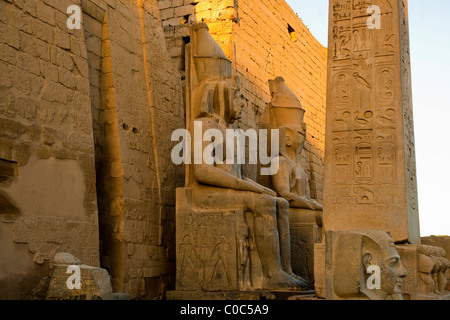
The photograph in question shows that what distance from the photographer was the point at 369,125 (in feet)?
17.9

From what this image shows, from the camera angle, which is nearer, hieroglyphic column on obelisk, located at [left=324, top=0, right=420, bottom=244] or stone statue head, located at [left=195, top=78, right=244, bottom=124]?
hieroglyphic column on obelisk, located at [left=324, top=0, right=420, bottom=244]

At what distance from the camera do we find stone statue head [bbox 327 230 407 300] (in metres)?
4.32

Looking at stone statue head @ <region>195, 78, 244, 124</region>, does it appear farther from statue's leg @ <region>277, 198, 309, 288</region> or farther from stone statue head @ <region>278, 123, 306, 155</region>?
stone statue head @ <region>278, 123, 306, 155</region>

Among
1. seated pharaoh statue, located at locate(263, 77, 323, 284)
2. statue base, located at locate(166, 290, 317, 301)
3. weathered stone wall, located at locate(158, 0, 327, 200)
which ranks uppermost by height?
weathered stone wall, located at locate(158, 0, 327, 200)

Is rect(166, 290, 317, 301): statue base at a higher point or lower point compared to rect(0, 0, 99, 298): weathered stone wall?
lower

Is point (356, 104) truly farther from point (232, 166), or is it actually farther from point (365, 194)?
point (232, 166)

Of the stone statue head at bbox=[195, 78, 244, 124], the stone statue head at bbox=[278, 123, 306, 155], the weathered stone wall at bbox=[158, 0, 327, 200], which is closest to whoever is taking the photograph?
the stone statue head at bbox=[195, 78, 244, 124]

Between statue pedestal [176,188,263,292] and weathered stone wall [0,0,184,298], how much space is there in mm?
561

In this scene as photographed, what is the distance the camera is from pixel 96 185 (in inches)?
256

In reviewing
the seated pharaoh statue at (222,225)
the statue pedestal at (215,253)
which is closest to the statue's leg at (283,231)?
the seated pharaoh statue at (222,225)

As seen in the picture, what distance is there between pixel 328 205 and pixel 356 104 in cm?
91

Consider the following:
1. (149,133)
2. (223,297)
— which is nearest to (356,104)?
(223,297)

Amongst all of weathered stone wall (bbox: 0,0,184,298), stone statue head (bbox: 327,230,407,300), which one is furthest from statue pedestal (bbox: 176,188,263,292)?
stone statue head (bbox: 327,230,407,300)

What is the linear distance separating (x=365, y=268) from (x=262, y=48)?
656 centimetres
